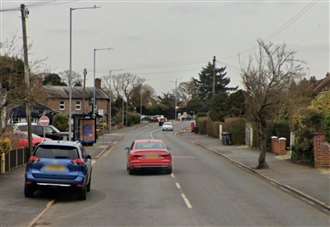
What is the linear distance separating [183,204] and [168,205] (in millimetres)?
425

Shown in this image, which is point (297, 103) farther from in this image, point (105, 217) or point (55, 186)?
point (105, 217)

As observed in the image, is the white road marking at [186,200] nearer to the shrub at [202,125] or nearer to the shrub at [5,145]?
the shrub at [5,145]

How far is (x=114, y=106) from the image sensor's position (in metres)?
133

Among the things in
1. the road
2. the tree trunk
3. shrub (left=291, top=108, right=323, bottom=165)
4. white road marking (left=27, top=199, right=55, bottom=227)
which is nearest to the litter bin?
shrub (left=291, top=108, right=323, bottom=165)

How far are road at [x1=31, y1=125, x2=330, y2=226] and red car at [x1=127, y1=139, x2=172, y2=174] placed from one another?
51 cm

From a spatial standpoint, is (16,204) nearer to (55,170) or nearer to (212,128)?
(55,170)

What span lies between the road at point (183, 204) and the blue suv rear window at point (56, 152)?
1.19 m

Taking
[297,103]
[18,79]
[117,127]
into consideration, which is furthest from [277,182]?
[117,127]

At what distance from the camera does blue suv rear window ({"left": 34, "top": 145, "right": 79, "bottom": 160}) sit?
59.2 ft

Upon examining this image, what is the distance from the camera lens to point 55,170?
58.3ft

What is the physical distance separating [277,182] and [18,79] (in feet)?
33.1

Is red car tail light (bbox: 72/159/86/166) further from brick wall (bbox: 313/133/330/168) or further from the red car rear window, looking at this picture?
brick wall (bbox: 313/133/330/168)

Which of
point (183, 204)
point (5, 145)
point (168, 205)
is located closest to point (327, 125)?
A: point (5, 145)

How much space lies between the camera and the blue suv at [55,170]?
58.2 feet
